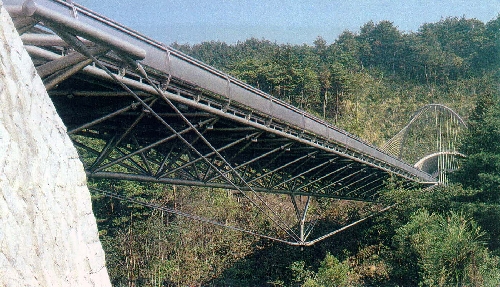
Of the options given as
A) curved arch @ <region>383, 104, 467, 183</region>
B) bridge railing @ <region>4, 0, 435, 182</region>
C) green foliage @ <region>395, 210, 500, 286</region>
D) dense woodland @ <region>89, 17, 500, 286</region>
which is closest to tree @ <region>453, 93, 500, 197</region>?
dense woodland @ <region>89, 17, 500, 286</region>

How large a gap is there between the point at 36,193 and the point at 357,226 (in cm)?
2494

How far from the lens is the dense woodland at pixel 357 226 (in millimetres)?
16172

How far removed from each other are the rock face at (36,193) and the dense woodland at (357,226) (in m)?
12.5

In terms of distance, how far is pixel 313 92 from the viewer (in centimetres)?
4331

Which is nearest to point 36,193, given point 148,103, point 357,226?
point 148,103

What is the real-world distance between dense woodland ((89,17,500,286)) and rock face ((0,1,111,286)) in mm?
12483

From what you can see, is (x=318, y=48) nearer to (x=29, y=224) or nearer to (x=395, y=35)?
(x=395, y=35)

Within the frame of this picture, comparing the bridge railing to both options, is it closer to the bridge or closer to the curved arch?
the bridge

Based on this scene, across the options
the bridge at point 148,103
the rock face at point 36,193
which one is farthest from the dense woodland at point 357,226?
the rock face at point 36,193

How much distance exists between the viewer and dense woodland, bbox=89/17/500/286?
53.1 ft

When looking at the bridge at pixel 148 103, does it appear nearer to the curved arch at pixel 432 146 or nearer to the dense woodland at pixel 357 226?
the dense woodland at pixel 357 226

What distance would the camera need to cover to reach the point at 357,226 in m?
26.8

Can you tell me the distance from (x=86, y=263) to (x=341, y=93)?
1649 inches

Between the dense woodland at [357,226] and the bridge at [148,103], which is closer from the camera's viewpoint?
the bridge at [148,103]
